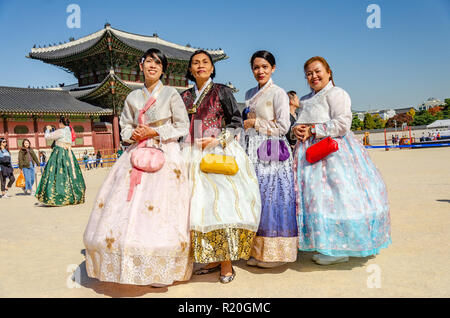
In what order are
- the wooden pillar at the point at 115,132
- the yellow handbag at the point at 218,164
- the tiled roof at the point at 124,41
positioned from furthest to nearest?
1. the tiled roof at the point at 124,41
2. the wooden pillar at the point at 115,132
3. the yellow handbag at the point at 218,164

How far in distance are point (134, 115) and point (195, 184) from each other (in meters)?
0.89

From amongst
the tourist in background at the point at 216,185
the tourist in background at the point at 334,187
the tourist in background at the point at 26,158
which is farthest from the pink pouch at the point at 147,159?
the tourist in background at the point at 26,158

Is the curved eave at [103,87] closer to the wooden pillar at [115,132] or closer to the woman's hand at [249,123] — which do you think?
the wooden pillar at [115,132]

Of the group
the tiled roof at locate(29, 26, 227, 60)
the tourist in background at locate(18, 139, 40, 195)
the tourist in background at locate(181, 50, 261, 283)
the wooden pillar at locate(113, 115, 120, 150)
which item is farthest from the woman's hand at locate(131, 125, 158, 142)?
the tiled roof at locate(29, 26, 227, 60)

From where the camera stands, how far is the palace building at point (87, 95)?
21000 millimetres

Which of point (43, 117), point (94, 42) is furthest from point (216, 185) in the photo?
point (94, 42)

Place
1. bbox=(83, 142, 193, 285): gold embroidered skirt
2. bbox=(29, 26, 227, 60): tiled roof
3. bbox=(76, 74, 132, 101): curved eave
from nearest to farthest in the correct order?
bbox=(83, 142, 193, 285): gold embroidered skirt
bbox=(76, 74, 132, 101): curved eave
bbox=(29, 26, 227, 60): tiled roof

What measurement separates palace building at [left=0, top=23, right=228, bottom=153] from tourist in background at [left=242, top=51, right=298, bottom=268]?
19.7 meters

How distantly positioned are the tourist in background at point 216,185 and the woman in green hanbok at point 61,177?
5.20m

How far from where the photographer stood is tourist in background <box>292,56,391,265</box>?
2.91 metres

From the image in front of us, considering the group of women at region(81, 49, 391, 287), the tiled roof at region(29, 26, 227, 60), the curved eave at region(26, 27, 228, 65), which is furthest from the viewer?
the tiled roof at region(29, 26, 227, 60)

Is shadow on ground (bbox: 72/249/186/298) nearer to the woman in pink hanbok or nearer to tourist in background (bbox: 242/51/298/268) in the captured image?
the woman in pink hanbok

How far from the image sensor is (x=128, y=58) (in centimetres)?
2459
